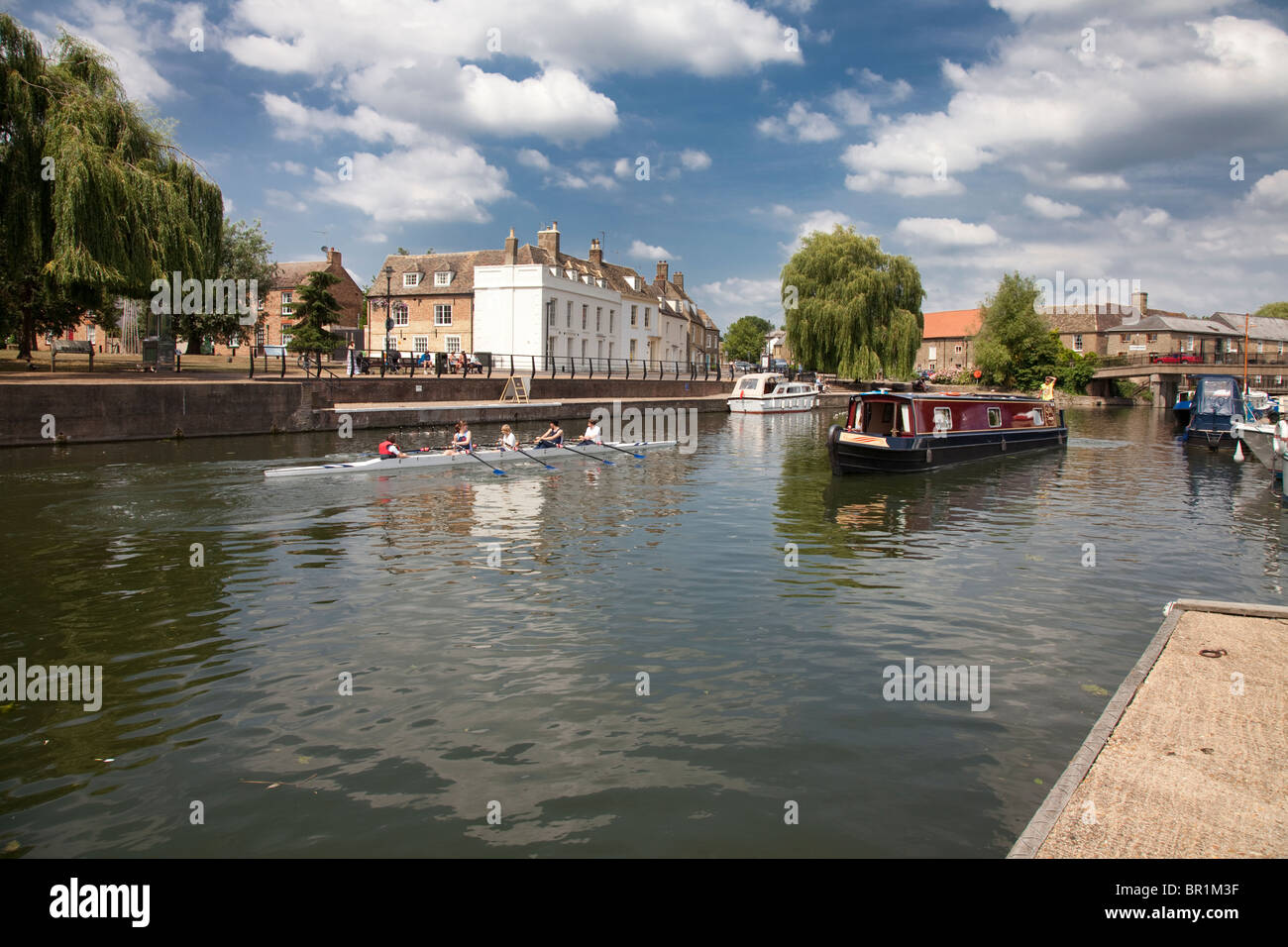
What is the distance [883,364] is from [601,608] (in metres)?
53.6

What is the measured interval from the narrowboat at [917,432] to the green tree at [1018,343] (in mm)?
49896

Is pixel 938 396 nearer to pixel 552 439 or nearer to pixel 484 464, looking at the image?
pixel 552 439

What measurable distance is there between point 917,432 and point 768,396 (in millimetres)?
28713

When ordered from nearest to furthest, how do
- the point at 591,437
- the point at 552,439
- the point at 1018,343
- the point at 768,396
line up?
1. the point at 552,439
2. the point at 591,437
3. the point at 768,396
4. the point at 1018,343

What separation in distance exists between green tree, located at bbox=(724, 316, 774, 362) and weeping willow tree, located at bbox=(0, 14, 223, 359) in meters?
128

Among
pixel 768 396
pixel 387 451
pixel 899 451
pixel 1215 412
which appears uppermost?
pixel 768 396

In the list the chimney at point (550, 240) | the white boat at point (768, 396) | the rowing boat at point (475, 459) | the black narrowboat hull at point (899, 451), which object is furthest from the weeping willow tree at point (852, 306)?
the rowing boat at point (475, 459)

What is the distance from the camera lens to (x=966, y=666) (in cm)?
859

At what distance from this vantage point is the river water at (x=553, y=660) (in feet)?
18.7

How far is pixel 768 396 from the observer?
53.8 meters

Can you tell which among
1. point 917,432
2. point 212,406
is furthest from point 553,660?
point 212,406

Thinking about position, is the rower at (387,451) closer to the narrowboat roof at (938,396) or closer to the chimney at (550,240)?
the narrowboat roof at (938,396)
